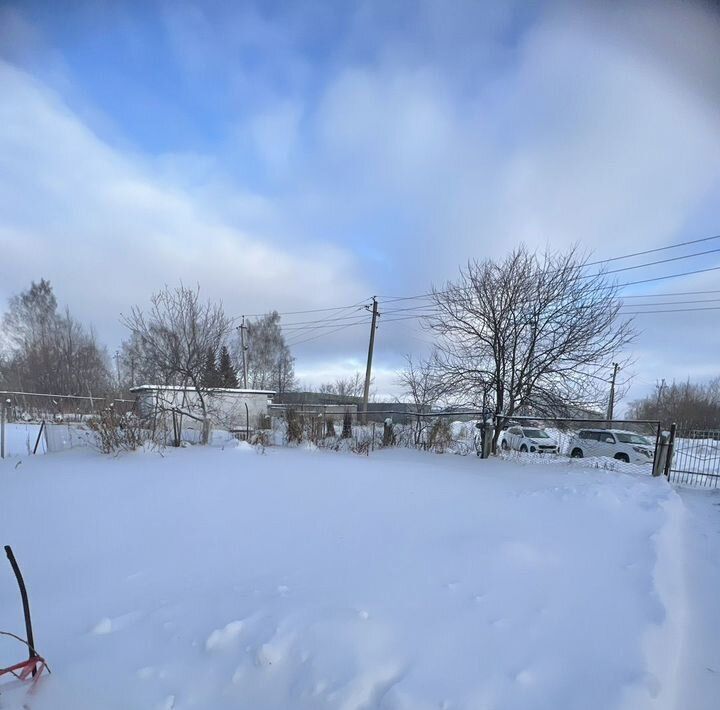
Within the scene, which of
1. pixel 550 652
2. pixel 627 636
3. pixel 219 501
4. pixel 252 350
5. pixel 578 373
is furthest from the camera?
pixel 252 350

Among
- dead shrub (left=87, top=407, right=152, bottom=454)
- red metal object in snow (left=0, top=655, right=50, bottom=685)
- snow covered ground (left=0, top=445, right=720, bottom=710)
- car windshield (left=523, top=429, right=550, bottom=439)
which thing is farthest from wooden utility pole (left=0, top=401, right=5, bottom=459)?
car windshield (left=523, top=429, right=550, bottom=439)

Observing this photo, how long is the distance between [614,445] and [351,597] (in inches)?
568

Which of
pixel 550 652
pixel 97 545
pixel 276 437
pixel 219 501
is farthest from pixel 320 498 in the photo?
pixel 276 437

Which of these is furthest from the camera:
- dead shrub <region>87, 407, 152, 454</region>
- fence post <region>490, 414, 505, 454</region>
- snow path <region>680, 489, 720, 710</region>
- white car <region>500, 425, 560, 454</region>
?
white car <region>500, 425, 560, 454</region>

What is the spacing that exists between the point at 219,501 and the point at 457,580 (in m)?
2.87

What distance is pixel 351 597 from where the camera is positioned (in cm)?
236

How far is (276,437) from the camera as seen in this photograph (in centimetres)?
999

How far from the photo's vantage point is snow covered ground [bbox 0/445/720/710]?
1.73 m

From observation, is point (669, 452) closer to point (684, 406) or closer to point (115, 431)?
point (115, 431)

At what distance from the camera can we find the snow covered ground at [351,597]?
1729 millimetres

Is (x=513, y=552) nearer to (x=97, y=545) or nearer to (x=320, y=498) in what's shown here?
(x=320, y=498)

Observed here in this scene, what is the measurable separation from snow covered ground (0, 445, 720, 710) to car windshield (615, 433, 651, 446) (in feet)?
32.1

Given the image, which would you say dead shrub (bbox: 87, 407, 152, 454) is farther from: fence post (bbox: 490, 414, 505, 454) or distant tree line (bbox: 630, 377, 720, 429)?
distant tree line (bbox: 630, 377, 720, 429)

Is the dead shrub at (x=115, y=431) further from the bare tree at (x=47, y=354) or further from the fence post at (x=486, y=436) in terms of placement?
the bare tree at (x=47, y=354)
